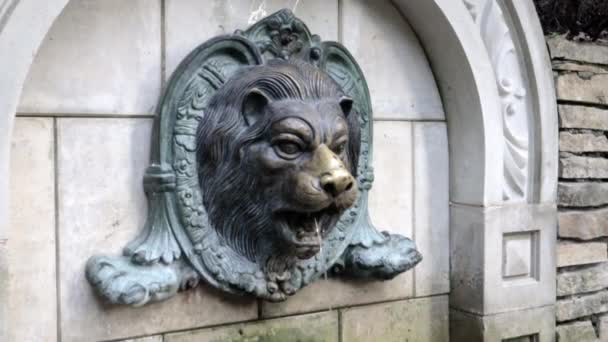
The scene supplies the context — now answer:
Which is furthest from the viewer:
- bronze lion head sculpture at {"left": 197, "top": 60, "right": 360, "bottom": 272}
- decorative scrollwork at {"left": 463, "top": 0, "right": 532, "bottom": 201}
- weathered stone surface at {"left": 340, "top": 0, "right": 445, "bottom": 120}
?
decorative scrollwork at {"left": 463, "top": 0, "right": 532, "bottom": 201}

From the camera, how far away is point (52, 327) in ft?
7.54

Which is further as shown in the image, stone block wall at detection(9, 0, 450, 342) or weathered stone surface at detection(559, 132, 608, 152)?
weathered stone surface at detection(559, 132, 608, 152)

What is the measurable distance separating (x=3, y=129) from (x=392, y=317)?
1643 millimetres

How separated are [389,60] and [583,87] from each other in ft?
2.97

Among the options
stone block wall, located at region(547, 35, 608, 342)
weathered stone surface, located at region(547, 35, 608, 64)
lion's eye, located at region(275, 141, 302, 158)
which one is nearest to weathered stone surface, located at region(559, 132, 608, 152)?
stone block wall, located at region(547, 35, 608, 342)

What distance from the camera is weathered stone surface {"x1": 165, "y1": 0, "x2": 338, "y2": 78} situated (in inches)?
98.2

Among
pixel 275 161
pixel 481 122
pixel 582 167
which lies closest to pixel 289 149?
pixel 275 161

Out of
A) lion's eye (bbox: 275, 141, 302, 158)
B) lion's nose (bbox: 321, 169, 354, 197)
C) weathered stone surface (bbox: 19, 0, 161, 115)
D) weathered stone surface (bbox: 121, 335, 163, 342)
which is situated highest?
weathered stone surface (bbox: 19, 0, 161, 115)

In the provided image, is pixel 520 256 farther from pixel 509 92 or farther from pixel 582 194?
pixel 509 92

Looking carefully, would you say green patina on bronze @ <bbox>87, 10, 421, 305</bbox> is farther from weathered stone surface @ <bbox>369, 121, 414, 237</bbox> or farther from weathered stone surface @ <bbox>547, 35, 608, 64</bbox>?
weathered stone surface @ <bbox>547, 35, 608, 64</bbox>

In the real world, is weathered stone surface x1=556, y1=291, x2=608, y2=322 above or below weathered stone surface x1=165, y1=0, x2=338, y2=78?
below

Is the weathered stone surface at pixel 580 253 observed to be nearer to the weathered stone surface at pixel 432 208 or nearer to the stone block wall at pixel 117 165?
the weathered stone surface at pixel 432 208

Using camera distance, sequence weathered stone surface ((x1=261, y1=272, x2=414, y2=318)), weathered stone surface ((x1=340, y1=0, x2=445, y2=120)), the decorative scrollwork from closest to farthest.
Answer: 1. weathered stone surface ((x1=261, y1=272, x2=414, y2=318))
2. weathered stone surface ((x1=340, y1=0, x2=445, y2=120))
3. the decorative scrollwork

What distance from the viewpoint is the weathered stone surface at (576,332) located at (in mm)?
3270
